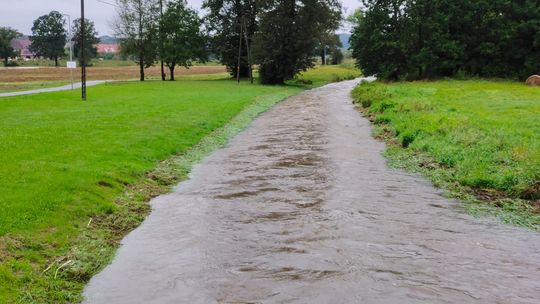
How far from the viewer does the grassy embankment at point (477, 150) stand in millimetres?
11766

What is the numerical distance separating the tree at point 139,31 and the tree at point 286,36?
68.7 ft

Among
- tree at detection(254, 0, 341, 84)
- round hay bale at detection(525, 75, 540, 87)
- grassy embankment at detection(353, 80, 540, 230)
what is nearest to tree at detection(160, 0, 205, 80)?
tree at detection(254, 0, 341, 84)

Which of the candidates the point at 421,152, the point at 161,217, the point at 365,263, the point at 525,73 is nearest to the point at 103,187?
the point at 161,217

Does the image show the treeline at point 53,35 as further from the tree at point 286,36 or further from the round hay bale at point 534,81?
the round hay bale at point 534,81

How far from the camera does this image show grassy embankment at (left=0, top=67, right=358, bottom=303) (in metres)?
7.65

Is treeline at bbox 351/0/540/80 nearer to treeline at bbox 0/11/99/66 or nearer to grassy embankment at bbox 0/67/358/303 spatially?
grassy embankment at bbox 0/67/358/303

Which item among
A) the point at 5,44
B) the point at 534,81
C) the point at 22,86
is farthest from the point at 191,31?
the point at 5,44

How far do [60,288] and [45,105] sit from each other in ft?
88.9

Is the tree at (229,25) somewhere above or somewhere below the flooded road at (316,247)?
above


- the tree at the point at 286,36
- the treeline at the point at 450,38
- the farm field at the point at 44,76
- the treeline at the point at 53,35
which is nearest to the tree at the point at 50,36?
the treeline at the point at 53,35

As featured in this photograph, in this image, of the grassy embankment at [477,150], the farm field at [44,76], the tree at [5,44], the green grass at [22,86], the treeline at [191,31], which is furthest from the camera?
the tree at [5,44]

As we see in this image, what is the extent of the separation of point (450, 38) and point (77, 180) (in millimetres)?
57463

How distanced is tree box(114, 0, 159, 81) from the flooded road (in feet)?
211

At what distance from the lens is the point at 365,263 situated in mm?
8008
